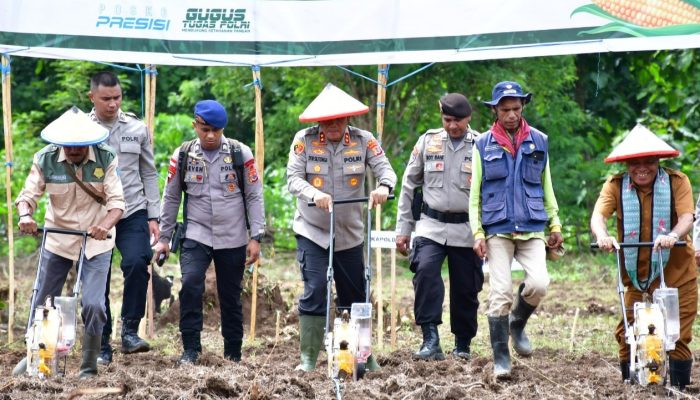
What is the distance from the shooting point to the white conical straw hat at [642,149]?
748 centimetres

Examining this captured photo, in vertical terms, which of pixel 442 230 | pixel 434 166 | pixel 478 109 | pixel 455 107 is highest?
pixel 478 109

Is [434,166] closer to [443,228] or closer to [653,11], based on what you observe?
[443,228]

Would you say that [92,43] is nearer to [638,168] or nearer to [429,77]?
[638,168]

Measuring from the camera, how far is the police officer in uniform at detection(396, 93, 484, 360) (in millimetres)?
9039

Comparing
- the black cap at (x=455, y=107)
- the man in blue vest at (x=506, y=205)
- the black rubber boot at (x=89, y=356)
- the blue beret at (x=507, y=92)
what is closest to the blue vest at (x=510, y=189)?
the man in blue vest at (x=506, y=205)

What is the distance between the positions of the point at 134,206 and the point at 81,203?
0.99m

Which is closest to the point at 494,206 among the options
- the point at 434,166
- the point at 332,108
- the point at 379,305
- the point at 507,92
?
the point at 507,92

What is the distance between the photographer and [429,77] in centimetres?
1555

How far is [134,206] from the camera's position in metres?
9.01

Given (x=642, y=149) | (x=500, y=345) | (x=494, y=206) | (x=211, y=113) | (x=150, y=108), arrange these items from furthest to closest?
(x=150, y=108), (x=211, y=113), (x=494, y=206), (x=500, y=345), (x=642, y=149)

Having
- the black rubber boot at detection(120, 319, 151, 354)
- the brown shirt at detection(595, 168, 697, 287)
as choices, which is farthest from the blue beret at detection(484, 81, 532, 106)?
the black rubber boot at detection(120, 319, 151, 354)

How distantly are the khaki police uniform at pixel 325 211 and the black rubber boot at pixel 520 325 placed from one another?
4.09ft

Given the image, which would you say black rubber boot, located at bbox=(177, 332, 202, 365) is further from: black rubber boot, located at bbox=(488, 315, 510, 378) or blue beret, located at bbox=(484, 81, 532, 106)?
blue beret, located at bbox=(484, 81, 532, 106)

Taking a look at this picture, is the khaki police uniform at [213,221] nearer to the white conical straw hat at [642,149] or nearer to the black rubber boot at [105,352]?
the black rubber boot at [105,352]
